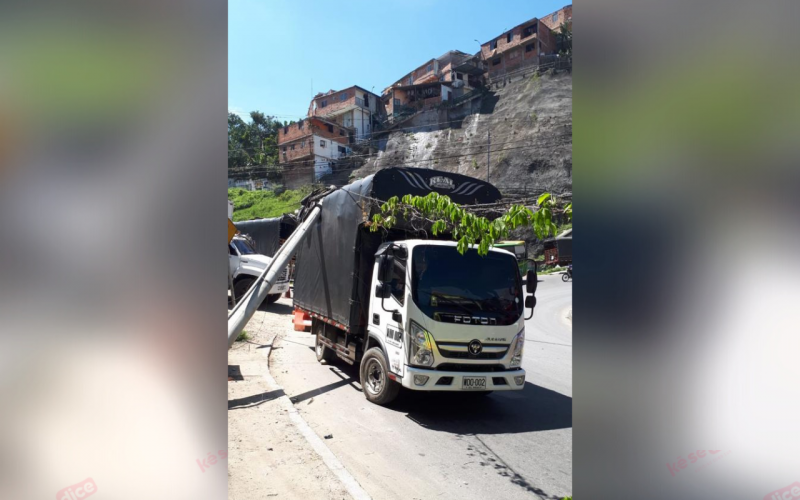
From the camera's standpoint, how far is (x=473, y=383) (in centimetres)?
575

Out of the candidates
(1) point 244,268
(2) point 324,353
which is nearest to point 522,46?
(1) point 244,268

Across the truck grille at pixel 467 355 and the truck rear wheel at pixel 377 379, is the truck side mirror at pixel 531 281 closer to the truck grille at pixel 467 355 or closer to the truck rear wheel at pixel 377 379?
the truck grille at pixel 467 355

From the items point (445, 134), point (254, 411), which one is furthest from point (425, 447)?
point (445, 134)

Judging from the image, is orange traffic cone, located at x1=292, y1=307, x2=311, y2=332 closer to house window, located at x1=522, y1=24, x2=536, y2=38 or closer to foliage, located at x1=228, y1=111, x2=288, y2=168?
foliage, located at x1=228, y1=111, x2=288, y2=168

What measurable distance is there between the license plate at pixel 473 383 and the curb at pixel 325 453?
189cm

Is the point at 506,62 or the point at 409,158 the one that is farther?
the point at 506,62

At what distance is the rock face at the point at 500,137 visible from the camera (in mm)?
47750

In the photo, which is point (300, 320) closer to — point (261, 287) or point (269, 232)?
point (261, 287)

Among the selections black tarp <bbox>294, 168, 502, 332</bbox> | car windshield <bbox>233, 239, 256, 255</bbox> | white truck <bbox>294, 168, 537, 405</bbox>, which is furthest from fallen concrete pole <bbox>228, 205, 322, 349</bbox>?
car windshield <bbox>233, 239, 256, 255</bbox>

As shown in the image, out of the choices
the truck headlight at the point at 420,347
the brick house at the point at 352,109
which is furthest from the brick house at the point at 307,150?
the truck headlight at the point at 420,347

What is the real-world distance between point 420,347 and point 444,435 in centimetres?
109
